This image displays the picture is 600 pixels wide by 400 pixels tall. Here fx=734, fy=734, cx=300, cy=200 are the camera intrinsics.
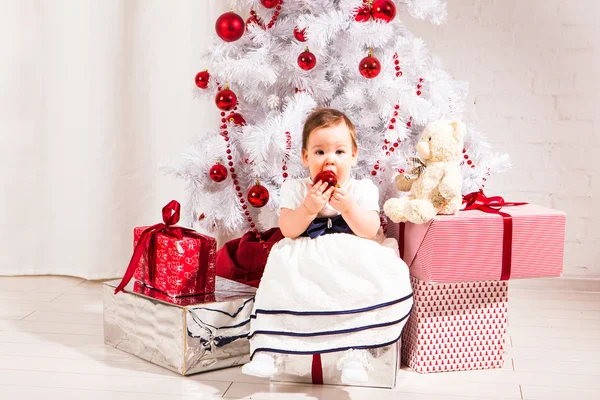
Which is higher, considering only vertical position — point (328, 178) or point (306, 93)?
point (306, 93)

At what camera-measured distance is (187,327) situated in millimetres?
1799

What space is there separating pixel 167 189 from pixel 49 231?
20.2 inches

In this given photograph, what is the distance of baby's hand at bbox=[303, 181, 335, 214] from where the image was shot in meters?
1.73

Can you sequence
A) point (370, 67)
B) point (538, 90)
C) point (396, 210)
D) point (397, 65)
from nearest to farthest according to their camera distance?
1. point (396, 210)
2. point (370, 67)
3. point (397, 65)
4. point (538, 90)

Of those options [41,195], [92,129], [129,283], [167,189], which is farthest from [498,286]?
[41,195]

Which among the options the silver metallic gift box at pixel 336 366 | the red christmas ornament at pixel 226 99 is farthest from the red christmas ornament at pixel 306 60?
the silver metallic gift box at pixel 336 366

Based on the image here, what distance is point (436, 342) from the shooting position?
1.88 m

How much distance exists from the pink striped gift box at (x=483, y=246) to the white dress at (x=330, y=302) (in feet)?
0.36

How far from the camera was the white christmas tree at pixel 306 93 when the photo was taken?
2.06m

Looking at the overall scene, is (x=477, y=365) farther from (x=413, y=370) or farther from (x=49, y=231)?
(x=49, y=231)

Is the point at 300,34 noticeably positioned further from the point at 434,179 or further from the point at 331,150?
the point at 434,179

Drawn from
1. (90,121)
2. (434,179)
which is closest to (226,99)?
(434,179)

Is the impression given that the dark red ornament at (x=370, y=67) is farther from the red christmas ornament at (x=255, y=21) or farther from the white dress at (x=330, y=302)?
the white dress at (x=330, y=302)

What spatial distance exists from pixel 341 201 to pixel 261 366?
43 centimetres
